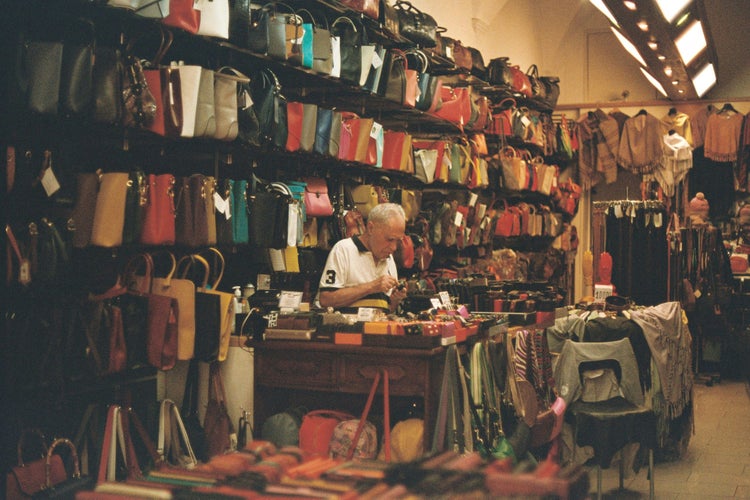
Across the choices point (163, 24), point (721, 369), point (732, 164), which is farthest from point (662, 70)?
point (163, 24)

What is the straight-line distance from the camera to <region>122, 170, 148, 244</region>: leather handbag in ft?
14.4

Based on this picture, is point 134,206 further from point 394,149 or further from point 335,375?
point 394,149

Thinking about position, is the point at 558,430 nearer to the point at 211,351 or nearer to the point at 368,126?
the point at 211,351

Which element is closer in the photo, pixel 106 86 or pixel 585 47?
pixel 106 86

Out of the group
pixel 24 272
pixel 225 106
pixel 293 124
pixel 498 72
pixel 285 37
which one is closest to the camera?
pixel 24 272

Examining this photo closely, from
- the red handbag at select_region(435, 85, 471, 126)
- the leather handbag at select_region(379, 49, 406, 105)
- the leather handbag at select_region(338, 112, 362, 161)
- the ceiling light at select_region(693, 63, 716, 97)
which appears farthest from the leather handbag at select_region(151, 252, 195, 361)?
the ceiling light at select_region(693, 63, 716, 97)

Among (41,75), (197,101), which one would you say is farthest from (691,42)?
(41,75)

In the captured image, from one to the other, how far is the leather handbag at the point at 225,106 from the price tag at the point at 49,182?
1.09 m

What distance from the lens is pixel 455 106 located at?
8273 mm

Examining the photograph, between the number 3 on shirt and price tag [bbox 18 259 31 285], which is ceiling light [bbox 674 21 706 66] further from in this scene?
price tag [bbox 18 259 31 285]

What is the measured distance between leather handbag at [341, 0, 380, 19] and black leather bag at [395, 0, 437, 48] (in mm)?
660

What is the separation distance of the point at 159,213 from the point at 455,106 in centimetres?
430

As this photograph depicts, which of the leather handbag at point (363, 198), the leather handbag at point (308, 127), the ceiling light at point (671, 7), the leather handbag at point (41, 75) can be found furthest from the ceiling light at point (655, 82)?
the leather handbag at point (41, 75)

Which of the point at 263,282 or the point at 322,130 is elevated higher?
the point at 322,130
